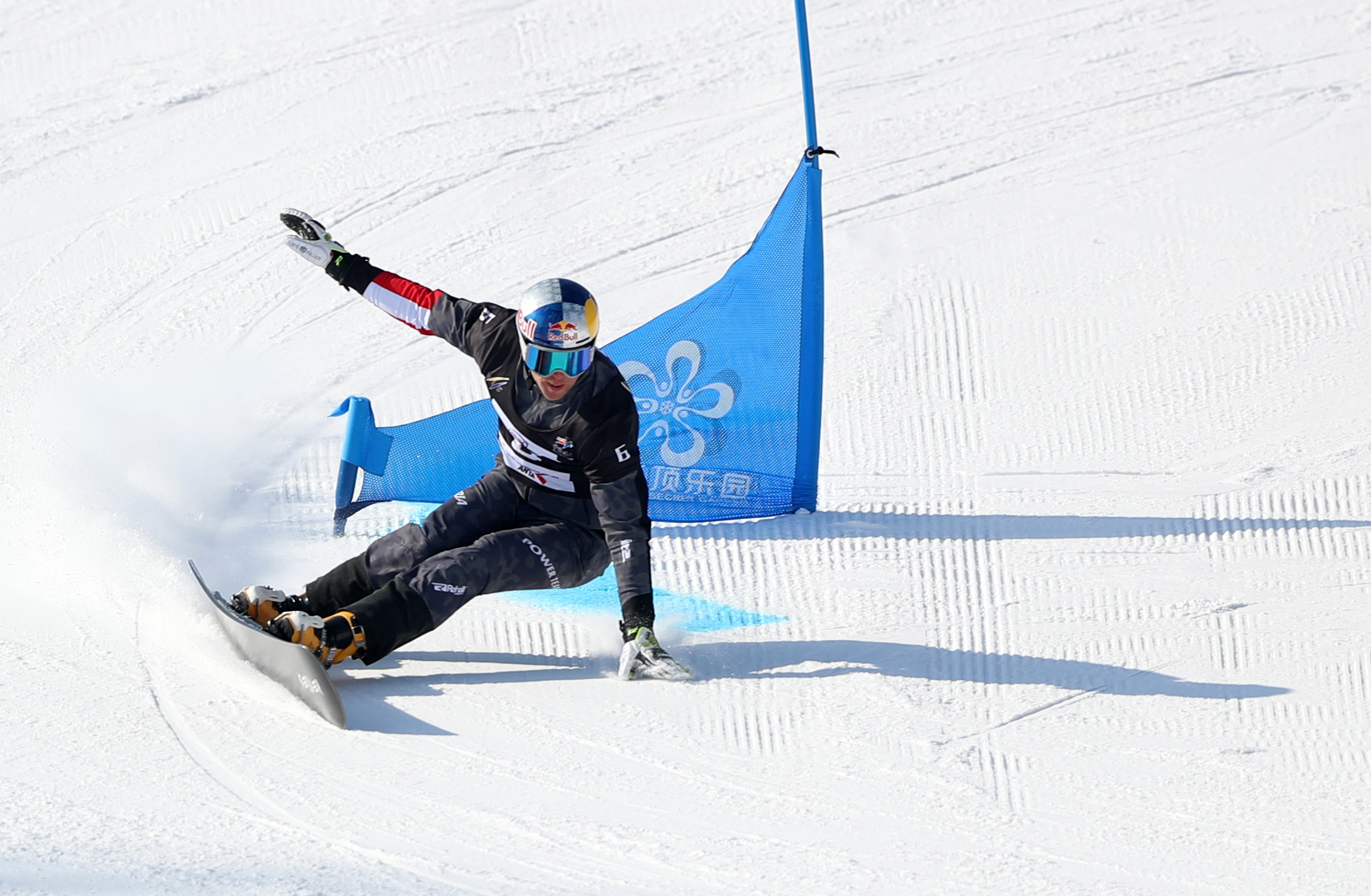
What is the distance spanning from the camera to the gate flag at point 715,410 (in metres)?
5.04

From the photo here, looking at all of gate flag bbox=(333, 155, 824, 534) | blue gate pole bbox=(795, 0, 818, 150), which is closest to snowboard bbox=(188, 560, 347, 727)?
→ gate flag bbox=(333, 155, 824, 534)

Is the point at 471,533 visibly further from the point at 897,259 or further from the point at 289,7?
the point at 289,7

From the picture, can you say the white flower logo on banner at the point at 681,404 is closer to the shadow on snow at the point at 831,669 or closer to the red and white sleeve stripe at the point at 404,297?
the red and white sleeve stripe at the point at 404,297

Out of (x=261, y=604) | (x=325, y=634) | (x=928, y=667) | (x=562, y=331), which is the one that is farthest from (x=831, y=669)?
(x=261, y=604)

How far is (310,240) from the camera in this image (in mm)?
4602

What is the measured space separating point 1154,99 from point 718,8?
251 cm

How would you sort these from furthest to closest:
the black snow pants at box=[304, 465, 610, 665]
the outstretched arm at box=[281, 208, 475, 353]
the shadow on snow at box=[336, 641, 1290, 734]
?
the outstretched arm at box=[281, 208, 475, 353] < the shadow on snow at box=[336, 641, 1290, 734] < the black snow pants at box=[304, 465, 610, 665]

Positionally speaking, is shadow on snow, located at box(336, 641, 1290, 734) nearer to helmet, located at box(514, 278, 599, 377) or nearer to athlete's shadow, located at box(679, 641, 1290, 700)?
athlete's shadow, located at box(679, 641, 1290, 700)

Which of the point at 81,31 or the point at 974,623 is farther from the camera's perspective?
the point at 81,31

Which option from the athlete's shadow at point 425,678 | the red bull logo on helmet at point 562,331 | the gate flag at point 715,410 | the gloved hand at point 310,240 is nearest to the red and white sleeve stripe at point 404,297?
the gloved hand at point 310,240

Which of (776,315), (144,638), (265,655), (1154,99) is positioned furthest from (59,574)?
(1154,99)

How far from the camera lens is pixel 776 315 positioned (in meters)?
5.07

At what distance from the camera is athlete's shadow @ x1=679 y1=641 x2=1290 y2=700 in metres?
4.27

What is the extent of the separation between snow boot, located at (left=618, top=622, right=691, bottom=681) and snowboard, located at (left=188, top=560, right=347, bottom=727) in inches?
31.9
